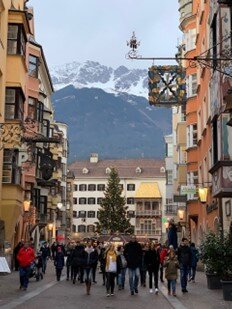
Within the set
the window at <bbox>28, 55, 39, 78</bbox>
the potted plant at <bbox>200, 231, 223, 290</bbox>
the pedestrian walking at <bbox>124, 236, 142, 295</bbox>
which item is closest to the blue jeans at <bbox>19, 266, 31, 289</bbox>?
the pedestrian walking at <bbox>124, 236, 142, 295</bbox>

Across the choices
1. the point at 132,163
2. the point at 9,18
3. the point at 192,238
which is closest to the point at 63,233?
the point at 132,163

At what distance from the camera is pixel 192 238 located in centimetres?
4434

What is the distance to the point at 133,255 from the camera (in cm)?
2020

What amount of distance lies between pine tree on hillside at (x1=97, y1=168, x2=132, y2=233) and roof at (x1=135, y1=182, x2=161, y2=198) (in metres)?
16.6

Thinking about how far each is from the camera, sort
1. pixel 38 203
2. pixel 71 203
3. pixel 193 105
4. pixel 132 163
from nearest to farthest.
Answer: pixel 193 105 < pixel 38 203 < pixel 71 203 < pixel 132 163

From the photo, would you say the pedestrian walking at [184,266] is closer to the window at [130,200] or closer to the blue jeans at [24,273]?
the blue jeans at [24,273]

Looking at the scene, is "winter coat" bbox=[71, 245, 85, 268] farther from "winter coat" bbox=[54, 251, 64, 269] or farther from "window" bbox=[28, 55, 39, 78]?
"window" bbox=[28, 55, 39, 78]

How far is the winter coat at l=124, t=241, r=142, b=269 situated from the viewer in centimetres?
2016

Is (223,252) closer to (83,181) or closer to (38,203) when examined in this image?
(38,203)

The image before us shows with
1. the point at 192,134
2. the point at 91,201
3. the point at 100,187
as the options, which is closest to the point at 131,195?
the point at 100,187

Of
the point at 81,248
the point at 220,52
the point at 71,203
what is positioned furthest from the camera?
the point at 71,203

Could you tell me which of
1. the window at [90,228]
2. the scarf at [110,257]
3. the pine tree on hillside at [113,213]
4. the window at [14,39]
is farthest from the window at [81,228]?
the scarf at [110,257]

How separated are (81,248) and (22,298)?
6352mm

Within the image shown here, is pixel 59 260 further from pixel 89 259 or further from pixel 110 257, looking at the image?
pixel 110 257
